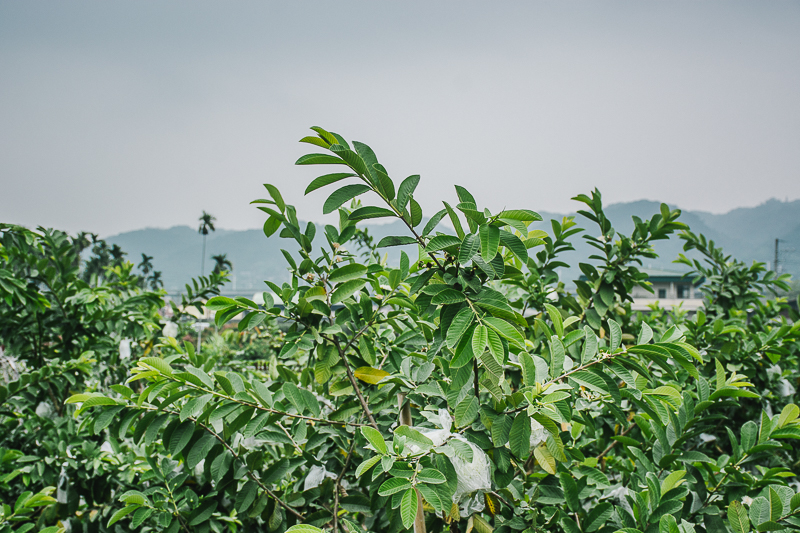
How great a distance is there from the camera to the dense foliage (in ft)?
2.44

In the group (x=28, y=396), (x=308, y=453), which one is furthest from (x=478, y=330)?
(x=28, y=396)

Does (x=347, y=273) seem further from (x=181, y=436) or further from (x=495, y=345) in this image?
(x=181, y=436)

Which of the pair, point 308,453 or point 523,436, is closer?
point 523,436

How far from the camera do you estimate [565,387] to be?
0.78 metres

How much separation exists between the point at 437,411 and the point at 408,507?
28 cm

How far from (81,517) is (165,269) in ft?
648

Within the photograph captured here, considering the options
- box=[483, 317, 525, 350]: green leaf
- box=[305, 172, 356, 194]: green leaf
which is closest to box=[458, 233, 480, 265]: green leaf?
box=[483, 317, 525, 350]: green leaf

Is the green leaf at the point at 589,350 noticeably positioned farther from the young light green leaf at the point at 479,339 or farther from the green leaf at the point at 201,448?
the green leaf at the point at 201,448

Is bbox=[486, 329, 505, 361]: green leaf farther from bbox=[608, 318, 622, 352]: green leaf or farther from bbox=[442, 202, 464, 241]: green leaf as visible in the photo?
bbox=[608, 318, 622, 352]: green leaf

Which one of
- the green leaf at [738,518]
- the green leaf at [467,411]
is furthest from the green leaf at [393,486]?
the green leaf at [738,518]

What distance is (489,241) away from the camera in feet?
2.19

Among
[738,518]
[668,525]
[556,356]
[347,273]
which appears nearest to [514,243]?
[556,356]

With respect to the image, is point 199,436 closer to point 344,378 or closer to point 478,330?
point 344,378

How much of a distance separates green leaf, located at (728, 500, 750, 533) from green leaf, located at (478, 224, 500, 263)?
66 cm
